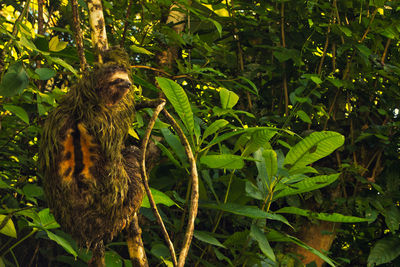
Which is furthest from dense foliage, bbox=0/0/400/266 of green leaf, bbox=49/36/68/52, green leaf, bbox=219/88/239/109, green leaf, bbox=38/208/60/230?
green leaf, bbox=49/36/68/52

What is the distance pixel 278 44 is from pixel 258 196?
2.46 feet

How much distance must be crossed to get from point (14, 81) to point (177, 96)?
0.33 metres

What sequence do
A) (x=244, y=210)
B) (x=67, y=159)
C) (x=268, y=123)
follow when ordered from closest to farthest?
(x=67, y=159)
(x=244, y=210)
(x=268, y=123)

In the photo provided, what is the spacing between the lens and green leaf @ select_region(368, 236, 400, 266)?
4.65 ft

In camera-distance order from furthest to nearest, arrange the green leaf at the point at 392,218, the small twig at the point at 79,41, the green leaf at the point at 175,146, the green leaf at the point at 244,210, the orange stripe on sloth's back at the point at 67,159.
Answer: the green leaf at the point at 392,218 < the green leaf at the point at 175,146 < the green leaf at the point at 244,210 < the small twig at the point at 79,41 < the orange stripe on sloth's back at the point at 67,159

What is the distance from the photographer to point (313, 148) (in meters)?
1.03

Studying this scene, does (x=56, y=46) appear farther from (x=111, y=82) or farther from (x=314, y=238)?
(x=314, y=238)

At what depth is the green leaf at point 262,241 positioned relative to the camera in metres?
0.98

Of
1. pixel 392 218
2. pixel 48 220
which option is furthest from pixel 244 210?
pixel 392 218

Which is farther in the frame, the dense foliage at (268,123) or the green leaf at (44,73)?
the dense foliage at (268,123)

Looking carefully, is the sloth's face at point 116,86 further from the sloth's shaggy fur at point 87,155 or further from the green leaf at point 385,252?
the green leaf at point 385,252

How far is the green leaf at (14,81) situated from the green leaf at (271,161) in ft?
1.89

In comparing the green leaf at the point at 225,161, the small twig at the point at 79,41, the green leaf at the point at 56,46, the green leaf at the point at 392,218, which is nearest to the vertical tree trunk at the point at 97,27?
the small twig at the point at 79,41

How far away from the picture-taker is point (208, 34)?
71.4 inches
